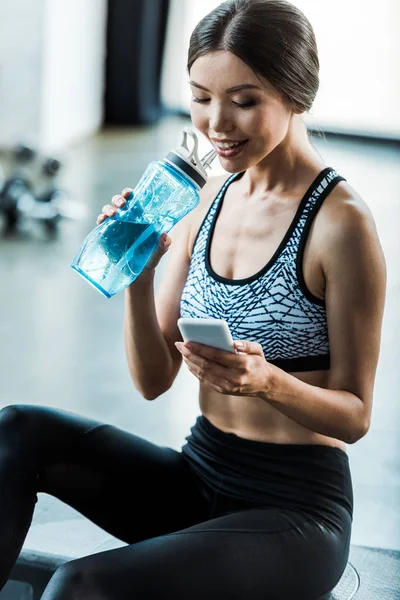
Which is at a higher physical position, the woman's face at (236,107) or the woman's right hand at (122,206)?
the woman's face at (236,107)

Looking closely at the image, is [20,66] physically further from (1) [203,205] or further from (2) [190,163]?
(2) [190,163]

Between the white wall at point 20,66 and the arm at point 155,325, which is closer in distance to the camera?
the arm at point 155,325

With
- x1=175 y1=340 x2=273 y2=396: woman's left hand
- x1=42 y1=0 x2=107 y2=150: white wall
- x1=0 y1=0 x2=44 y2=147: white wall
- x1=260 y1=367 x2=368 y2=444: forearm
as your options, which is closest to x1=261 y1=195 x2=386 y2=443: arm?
x1=260 y1=367 x2=368 y2=444: forearm

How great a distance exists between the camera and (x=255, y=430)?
1479mm

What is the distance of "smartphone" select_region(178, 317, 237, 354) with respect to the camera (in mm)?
1167

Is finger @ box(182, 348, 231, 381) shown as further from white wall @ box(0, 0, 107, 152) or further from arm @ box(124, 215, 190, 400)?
white wall @ box(0, 0, 107, 152)

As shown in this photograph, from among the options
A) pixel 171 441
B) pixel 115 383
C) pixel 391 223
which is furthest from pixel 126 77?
pixel 171 441

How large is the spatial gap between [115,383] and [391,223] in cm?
211

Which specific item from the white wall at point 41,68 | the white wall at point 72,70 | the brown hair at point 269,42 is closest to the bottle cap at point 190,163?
the brown hair at point 269,42

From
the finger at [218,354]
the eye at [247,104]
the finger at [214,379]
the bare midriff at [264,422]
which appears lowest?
the bare midriff at [264,422]

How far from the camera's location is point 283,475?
4.72 feet

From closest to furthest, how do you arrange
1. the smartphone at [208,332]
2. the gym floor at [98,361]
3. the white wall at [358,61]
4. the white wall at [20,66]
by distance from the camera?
1. the smartphone at [208,332]
2. the gym floor at [98,361]
3. the white wall at [20,66]
4. the white wall at [358,61]

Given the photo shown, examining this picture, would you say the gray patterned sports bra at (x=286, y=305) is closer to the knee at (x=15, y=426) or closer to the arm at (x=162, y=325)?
the arm at (x=162, y=325)

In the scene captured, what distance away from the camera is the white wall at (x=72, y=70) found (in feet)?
19.1
